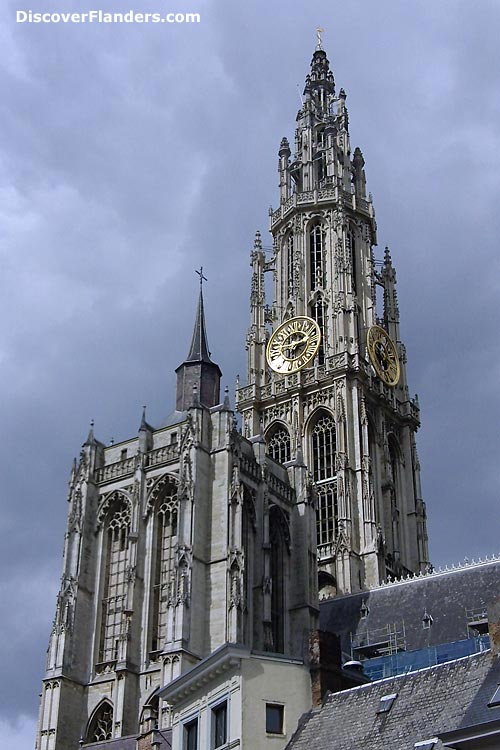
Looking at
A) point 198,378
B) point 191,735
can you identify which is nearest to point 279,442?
point 198,378

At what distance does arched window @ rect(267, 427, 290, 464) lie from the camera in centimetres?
5831

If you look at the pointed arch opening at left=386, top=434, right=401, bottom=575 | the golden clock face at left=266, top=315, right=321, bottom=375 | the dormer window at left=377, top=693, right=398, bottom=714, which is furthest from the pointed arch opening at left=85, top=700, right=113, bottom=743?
the golden clock face at left=266, top=315, right=321, bottom=375

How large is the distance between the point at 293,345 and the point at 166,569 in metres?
22.1

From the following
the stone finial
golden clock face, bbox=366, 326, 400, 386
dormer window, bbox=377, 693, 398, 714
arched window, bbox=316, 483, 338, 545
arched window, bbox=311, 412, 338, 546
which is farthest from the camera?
the stone finial

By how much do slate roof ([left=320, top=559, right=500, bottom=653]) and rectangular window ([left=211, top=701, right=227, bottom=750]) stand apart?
61.7ft

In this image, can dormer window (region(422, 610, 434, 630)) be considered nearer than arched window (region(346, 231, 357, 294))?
Yes

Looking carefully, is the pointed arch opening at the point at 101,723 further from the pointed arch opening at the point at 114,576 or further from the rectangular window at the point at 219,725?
the rectangular window at the point at 219,725

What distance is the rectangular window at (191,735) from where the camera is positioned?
2439 cm

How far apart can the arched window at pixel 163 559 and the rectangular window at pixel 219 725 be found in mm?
15656

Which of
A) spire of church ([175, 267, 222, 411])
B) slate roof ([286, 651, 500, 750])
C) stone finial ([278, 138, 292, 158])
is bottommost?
slate roof ([286, 651, 500, 750])

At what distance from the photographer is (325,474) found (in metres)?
56.5

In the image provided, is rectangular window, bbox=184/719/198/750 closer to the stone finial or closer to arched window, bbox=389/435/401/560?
arched window, bbox=389/435/401/560

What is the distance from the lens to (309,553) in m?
45.8

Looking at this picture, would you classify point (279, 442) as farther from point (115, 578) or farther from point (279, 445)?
point (115, 578)
